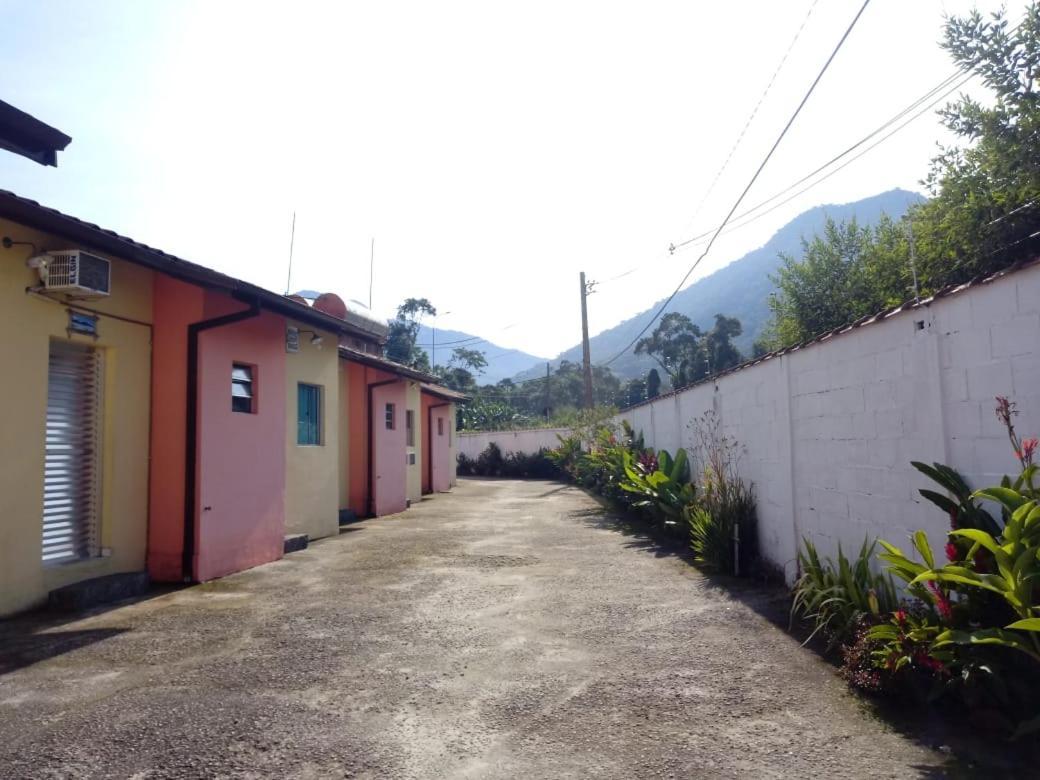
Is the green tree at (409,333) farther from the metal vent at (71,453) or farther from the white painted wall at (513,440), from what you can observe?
the metal vent at (71,453)

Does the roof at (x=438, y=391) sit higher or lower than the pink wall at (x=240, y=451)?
higher

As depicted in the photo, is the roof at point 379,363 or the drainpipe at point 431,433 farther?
the drainpipe at point 431,433

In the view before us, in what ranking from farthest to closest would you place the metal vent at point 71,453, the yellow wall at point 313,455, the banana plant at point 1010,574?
the yellow wall at point 313,455
the metal vent at point 71,453
the banana plant at point 1010,574

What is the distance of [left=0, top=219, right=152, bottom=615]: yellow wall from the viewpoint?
572cm

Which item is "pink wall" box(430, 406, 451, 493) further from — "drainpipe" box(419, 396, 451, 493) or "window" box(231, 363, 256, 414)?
"window" box(231, 363, 256, 414)

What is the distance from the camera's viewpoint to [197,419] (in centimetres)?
736

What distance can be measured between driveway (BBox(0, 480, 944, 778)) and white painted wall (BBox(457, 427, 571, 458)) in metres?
23.7

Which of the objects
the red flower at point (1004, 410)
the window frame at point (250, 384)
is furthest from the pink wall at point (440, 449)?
the red flower at point (1004, 410)

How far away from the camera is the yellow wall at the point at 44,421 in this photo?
572 cm

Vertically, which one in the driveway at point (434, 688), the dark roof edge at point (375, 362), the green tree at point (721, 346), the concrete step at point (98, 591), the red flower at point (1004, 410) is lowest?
the driveway at point (434, 688)

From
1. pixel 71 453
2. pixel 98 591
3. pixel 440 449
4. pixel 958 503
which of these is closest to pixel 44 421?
pixel 71 453

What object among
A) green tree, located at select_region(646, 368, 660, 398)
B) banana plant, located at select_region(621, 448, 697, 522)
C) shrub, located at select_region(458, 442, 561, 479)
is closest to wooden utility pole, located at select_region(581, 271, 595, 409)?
shrub, located at select_region(458, 442, 561, 479)

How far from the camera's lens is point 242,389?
851 cm

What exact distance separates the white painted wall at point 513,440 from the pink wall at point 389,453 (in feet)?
48.6
